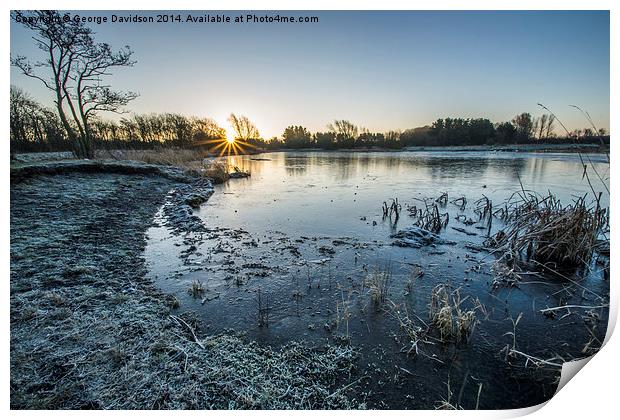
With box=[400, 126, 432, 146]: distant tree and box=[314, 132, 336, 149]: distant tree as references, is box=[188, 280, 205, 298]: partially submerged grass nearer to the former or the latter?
box=[400, 126, 432, 146]: distant tree

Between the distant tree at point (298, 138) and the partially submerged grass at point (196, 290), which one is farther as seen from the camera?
the distant tree at point (298, 138)

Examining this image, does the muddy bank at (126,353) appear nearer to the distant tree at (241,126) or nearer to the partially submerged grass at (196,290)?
the partially submerged grass at (196,290)

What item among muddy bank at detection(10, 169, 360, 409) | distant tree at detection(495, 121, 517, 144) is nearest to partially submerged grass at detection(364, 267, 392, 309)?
muddy bank at detection(10, 169, 360, 409)

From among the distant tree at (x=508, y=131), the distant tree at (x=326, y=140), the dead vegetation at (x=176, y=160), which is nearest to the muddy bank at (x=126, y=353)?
the distant tree at (x=508, y=131)

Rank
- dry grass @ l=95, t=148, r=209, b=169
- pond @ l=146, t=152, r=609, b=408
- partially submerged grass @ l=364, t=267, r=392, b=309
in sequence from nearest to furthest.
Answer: pond @ l=146, t=152, r=609, b=408 → partially submerged grass @ l=364, t=267, r=392, b=309 → dry grass @ l=95, t=148, r=209, b=169

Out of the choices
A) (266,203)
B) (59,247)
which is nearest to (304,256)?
(59,247)

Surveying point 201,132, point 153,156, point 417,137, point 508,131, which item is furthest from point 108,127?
point 417,137

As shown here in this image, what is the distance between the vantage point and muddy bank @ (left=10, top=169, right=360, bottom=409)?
2.17 m

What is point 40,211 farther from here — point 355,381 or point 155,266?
point 355,381

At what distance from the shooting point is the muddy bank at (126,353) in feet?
7.13

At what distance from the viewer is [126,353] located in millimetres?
2520

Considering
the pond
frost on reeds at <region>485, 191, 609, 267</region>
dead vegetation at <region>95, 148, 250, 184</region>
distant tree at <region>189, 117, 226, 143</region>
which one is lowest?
the pond

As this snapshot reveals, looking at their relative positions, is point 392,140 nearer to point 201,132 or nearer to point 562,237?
point 201,132

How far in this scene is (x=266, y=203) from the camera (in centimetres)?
1034
